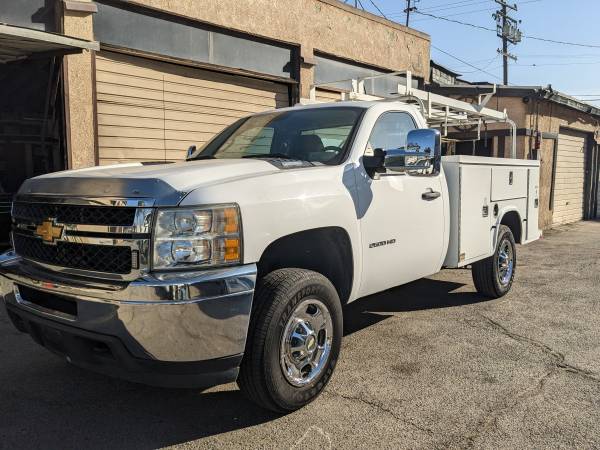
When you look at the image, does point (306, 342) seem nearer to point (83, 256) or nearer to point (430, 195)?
point (83, 256)

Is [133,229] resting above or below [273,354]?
above

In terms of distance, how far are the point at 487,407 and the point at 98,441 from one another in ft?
7.63

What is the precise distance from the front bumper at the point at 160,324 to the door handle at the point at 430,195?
2.11 meters

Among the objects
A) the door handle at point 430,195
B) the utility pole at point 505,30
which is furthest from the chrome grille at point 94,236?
the utility pole at point 505,30

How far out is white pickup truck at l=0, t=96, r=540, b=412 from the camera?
8.77ft

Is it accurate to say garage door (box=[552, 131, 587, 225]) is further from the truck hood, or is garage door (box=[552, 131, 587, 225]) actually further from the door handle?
the truck hood

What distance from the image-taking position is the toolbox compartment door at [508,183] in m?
5.68

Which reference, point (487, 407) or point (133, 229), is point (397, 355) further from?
point (133, 229)

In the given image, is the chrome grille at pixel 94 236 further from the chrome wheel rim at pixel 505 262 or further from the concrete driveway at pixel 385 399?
the chrome wheel rim at pixel 505 262

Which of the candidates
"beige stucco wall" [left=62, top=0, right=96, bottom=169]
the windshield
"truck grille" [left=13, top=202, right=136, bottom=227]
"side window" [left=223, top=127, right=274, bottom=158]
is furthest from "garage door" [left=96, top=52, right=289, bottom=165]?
"truck grille" [left=13, top=202, right=136, bottom=227]

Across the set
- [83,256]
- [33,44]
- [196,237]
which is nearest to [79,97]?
[33,44]

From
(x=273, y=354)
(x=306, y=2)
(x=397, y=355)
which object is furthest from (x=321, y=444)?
(x=306, y=2)

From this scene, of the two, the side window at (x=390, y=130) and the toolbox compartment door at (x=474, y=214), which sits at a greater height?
the side window at (x=390, y=130)

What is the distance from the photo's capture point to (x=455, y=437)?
3.00 metres
